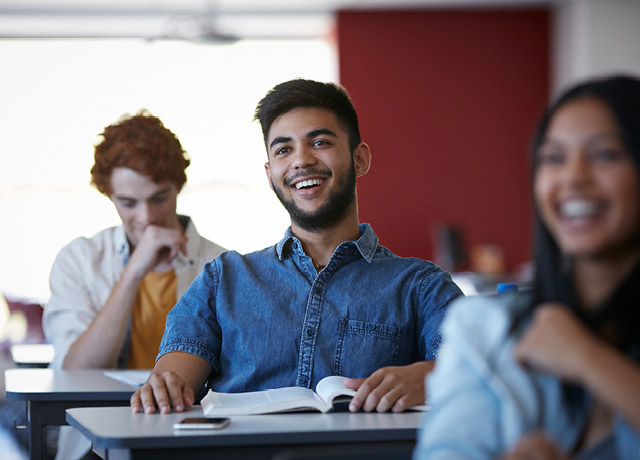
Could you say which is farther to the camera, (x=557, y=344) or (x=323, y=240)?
(x=323, y=240)

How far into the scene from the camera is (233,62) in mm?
7453

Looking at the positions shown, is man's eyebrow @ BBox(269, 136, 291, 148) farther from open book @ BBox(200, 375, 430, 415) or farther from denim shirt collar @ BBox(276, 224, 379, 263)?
open book @ BBox(200, 375, 430, 415)

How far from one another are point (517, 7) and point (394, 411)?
259 inches

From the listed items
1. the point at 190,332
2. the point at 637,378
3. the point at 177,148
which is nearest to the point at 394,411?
the point at 190,332

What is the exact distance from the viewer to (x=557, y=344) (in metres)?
0.99

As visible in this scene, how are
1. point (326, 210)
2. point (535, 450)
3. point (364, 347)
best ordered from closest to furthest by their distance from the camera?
point (535, 450) < point (364, 347) < point (326, 210)

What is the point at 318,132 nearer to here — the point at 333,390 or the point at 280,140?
the point at 280,140

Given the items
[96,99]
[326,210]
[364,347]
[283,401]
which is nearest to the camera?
[283,401]

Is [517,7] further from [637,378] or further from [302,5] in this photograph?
[637,378]

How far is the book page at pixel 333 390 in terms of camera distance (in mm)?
1693

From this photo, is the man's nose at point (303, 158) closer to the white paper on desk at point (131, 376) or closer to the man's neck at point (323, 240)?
the man's neck at point (323, 240)

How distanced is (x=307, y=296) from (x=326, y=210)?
238 mm

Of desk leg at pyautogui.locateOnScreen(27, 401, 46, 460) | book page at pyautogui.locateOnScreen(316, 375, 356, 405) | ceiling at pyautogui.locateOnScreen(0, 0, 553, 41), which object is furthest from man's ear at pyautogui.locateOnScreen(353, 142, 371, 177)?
ceiling at pyautogui.locateOnScreen(0, 0, 553, 41)

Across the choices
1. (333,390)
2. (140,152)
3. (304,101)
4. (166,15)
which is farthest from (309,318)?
(166,15)
